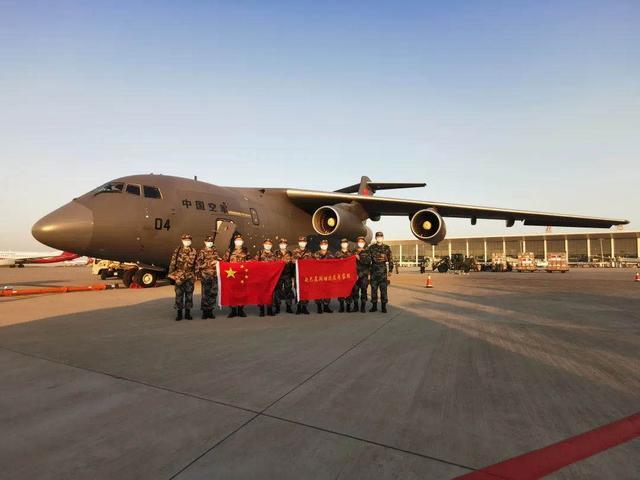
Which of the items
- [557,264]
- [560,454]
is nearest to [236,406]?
[560,454]

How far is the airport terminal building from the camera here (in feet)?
220

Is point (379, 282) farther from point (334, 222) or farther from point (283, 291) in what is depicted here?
point (334, 222)

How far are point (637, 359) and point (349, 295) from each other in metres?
4.98

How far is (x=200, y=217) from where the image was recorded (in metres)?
11.8

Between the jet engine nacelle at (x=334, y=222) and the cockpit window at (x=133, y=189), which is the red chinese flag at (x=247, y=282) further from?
the jet engine nacelle at (x=334, y=222)

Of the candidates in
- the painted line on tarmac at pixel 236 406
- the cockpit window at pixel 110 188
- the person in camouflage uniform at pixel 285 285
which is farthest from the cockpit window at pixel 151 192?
the painted line on tarmac at pixel 236 406

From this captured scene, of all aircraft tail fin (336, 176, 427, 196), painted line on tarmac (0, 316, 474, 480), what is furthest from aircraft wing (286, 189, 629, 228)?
painted line on tarmac (0, 316, 474, 480)

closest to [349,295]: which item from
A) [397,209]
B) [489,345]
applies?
[489,345]

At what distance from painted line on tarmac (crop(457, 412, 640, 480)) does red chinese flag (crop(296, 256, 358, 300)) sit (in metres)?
5.90

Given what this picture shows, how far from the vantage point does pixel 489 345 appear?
491cm

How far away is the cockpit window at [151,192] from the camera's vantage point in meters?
10.9

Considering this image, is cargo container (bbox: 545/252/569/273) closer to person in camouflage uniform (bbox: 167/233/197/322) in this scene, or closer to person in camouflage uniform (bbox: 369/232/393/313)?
person in camouflage uniform (bbox: 369/232/393/313)

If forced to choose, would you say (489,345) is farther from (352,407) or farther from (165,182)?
(165,182)

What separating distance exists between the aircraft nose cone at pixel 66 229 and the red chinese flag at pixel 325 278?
5.58m
